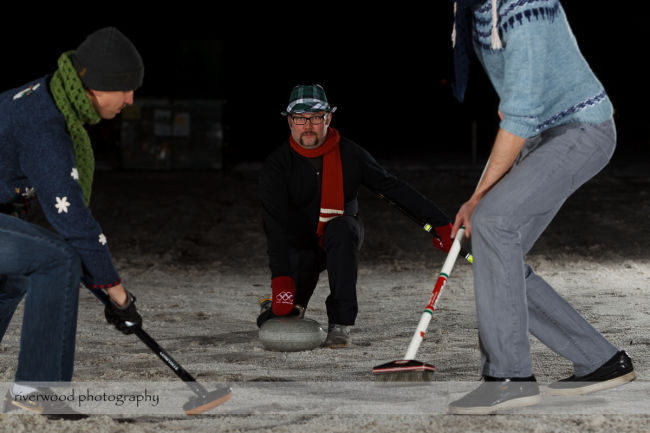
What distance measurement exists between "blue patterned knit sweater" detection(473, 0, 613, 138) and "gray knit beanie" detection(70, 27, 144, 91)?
1.28m

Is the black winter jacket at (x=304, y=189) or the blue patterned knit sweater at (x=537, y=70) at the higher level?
the blue patterned knit sweater at (x=537, y=70)

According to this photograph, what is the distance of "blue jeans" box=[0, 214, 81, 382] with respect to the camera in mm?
3090

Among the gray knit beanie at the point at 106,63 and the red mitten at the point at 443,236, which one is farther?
the red mitten at the point at 443,236

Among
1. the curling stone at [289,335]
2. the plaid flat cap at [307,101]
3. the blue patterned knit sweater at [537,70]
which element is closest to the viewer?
the blue patterned knit sweater at [537,70]

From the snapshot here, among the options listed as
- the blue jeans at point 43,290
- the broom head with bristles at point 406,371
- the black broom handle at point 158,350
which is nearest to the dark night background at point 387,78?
the broom head with bristles at point 406,371

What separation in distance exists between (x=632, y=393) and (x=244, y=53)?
92.8 feet

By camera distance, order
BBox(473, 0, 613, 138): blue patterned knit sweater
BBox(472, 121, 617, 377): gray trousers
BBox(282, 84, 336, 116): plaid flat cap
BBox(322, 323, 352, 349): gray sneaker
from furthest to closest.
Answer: BBox(282, 84, 336, 116): plaid flat cap → BBox(322, 323, 352, 349): gray sneaker → BBox(472, 121, 617, 377): gray trousers → BBox(473, 0, 613, 138): blue patterned knit sweater

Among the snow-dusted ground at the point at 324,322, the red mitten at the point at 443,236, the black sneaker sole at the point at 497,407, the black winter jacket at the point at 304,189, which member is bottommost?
the snow-dusted ground at the point at 324,322

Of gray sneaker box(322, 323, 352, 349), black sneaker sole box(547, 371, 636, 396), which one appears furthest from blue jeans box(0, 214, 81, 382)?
black sneaker sole box(547, 371, 636, 396)

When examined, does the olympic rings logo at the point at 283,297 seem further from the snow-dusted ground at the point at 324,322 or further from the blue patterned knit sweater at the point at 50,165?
the blue patterned knit sweater at the point at 50,165

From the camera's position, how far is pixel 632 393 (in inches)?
137

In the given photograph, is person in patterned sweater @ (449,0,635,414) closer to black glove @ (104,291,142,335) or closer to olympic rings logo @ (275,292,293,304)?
black glove @ (104,291,142,335)

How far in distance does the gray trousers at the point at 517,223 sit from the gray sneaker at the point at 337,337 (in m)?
1.38

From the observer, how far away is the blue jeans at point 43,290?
3.09 metres
